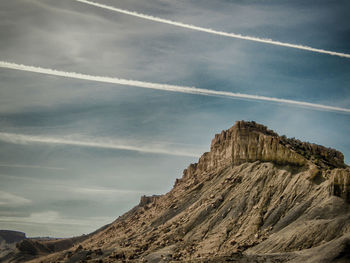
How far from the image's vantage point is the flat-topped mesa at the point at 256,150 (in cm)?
9131

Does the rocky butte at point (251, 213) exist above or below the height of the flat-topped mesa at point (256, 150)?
below

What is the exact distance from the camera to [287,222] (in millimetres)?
74188

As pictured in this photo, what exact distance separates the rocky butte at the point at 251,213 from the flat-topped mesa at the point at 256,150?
10.0 inches

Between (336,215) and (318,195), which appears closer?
(336,215)

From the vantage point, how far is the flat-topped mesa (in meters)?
91.3

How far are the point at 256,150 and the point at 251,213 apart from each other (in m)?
20.8

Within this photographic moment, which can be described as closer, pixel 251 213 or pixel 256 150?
pixel 251 213

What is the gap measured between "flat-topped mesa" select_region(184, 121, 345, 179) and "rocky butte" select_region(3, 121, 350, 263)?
10.0 inches

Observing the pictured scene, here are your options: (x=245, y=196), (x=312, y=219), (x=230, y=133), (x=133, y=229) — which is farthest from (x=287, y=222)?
(x=133, y=229)

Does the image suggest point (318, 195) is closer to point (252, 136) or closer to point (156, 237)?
point (252, 136)

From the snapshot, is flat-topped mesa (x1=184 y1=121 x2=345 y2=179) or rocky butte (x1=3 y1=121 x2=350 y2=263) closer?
rocky butte (x1=3 y1=121 x2=350 y2=263)

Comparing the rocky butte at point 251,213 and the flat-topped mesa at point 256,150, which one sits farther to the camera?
the flat-topped mesa at point 256,150

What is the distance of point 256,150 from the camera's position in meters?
98.5

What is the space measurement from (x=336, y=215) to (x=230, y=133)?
154 feet
